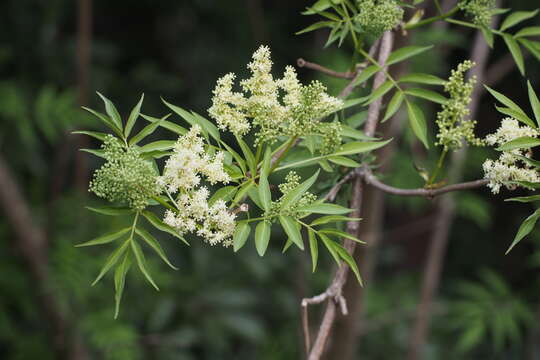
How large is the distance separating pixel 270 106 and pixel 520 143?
0.31 metres

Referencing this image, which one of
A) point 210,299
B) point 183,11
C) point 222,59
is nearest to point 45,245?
point 210,299

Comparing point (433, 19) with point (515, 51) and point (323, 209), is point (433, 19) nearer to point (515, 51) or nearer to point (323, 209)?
point (515, 51)

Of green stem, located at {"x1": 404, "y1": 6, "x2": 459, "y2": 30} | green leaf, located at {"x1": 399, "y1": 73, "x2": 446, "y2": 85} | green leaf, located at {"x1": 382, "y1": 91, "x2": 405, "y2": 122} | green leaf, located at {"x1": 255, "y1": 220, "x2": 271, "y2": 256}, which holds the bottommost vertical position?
green leaf, located at {"x1": 255, "y1": 220, "x2": 271, "y2": 256}

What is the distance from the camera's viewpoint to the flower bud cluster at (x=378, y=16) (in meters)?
0.85

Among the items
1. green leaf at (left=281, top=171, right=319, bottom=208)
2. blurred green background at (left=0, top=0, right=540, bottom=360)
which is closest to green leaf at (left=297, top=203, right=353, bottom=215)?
green leaf at (left=281, top=171, right=319, bottom=208)

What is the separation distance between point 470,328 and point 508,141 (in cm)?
199

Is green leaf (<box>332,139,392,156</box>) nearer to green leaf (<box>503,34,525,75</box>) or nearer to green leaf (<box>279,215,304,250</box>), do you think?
green leaf (<box>279,215,304,250</box>)

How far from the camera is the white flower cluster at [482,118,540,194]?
0.77m

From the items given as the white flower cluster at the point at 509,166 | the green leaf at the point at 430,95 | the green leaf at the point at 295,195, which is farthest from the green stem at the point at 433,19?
the green leaf at the point at 295,195

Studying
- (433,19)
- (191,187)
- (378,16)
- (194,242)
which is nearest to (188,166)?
(191,187)

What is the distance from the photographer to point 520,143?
2.45 feet

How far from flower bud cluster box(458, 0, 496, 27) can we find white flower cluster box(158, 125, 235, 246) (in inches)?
20.2

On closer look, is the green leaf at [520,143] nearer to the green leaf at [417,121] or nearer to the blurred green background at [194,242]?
the green leaf at [417,121]

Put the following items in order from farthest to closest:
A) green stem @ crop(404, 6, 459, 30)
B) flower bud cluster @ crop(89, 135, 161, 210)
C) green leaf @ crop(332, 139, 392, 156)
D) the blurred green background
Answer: the blurred green background, green stem @ crop(404, 6, 459, 30), green leaf @ crop(332, 139, 392, 156), flower bud cluster @ crop(89, 135, 161, 210)
